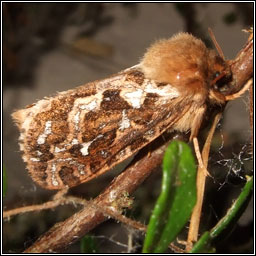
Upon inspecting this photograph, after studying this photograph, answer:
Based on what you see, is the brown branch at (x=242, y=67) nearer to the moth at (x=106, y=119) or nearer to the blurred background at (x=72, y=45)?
the moth at (x=106, y=119)

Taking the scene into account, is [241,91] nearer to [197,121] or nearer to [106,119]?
[197,121]

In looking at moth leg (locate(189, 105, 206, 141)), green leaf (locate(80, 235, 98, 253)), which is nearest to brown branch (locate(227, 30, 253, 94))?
moth leg (locate(189, 105, 206, 141))

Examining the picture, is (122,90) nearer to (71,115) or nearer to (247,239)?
(71,115)

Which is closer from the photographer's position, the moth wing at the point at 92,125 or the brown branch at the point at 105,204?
the brown branch at the point at 105,204

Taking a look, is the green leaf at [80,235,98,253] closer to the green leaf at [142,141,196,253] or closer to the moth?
the moth

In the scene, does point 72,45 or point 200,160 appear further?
point 72,45

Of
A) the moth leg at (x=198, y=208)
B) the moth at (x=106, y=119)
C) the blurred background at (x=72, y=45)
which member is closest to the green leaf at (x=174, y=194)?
the moth leg at (x=198, y=208)

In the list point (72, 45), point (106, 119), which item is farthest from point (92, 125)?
point (72, 45)
